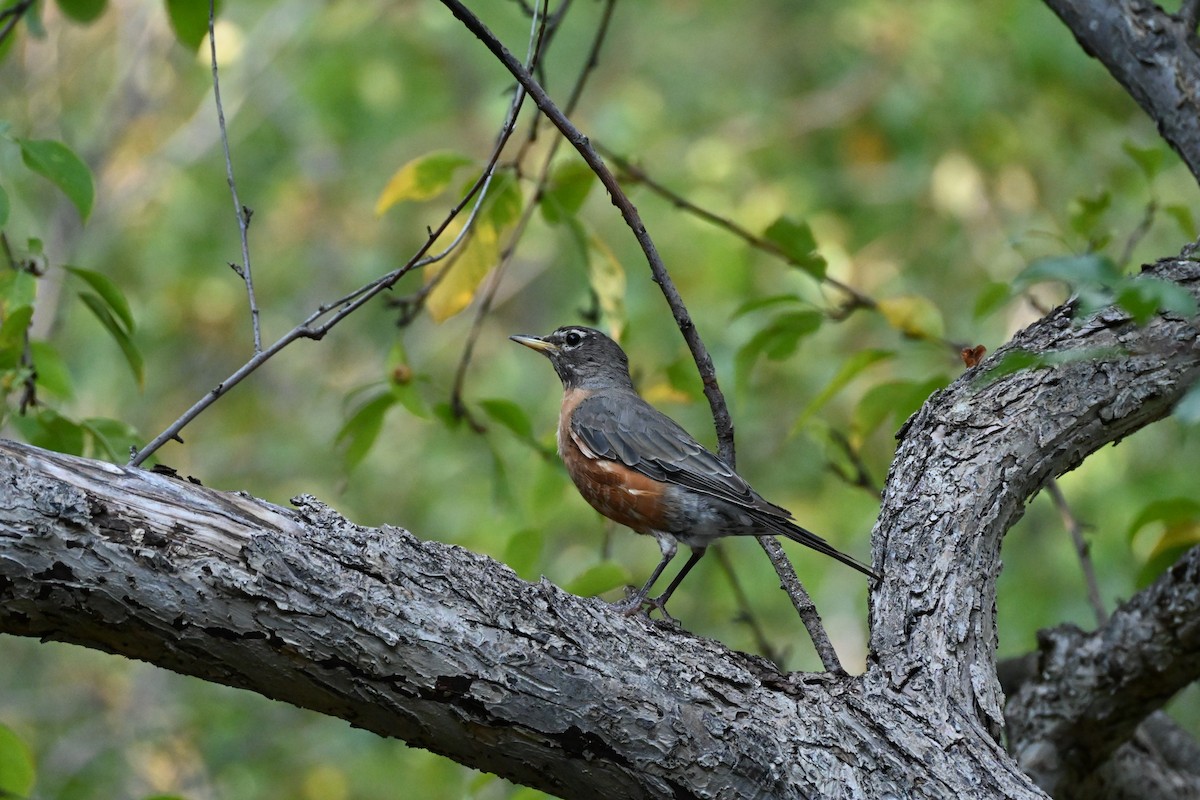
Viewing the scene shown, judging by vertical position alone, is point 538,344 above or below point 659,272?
above

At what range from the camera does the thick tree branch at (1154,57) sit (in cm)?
323

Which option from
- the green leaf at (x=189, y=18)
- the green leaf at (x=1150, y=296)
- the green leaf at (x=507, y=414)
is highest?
the green leaf at (x=189, y=18)

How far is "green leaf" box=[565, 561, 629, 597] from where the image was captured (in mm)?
3164

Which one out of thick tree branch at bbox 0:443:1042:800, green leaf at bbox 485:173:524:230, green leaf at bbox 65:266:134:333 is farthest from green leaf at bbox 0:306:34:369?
green leaf at bbox 485:173:524:230

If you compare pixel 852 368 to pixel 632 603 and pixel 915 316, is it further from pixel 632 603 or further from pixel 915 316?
pixel 632 603

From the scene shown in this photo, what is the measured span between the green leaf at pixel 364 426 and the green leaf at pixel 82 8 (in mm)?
1688

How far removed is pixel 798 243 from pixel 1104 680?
155 centimetres

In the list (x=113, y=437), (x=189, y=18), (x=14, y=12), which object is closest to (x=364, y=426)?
(x=113, y=437)

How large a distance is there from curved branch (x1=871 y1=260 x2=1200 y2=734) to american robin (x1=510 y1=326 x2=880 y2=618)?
2.13 feet

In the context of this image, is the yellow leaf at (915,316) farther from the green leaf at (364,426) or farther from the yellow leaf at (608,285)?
the green leaf at (364,426)

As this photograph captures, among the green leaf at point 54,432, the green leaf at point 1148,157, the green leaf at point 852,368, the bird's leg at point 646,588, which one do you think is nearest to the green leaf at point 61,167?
the green leaf at point 54,432

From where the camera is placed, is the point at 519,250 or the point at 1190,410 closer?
the point at 1190,410

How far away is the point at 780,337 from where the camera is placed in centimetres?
363

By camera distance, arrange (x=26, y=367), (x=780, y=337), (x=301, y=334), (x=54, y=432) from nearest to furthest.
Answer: (x=301, y=334) < (x=54, y=432) < (x=26, y=367) < (x=780, y=337)
